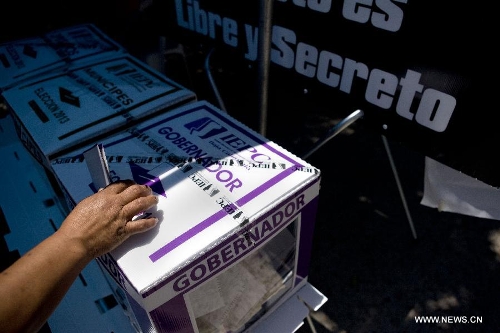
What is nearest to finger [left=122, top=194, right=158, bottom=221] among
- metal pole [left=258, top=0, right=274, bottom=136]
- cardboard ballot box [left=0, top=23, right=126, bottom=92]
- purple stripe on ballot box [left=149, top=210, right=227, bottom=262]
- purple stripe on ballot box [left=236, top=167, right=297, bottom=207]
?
purple stripe on ballot box [left=149, top=210, right=227, bottom=262]

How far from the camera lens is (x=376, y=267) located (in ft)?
7.44

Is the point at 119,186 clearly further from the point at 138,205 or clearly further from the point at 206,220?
the point at 206,220

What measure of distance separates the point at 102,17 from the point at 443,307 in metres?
3.24

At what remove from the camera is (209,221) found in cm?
90

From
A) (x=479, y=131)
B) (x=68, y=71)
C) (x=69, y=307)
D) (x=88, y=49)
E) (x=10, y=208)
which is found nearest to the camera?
(x=479, y=131)

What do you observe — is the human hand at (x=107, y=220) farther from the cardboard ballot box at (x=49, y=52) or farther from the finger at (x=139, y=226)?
the cardboard ballot box at (x=49, y=52)

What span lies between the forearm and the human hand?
0.03 metres

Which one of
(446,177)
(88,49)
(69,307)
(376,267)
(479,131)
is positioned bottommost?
(376,267)

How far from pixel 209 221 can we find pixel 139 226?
17 centimetres

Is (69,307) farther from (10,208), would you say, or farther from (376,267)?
(376,267)

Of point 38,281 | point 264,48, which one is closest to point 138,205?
point 38,281

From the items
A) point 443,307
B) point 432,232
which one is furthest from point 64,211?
point 432,232

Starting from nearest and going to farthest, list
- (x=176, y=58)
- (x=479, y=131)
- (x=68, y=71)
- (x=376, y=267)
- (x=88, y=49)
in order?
(x=479, y=131) → (x=68, y=71) → (x=88, y=49) → (x=376, y=267) → (x=176, y=58)

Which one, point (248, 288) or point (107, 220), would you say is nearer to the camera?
point (107, 220)
